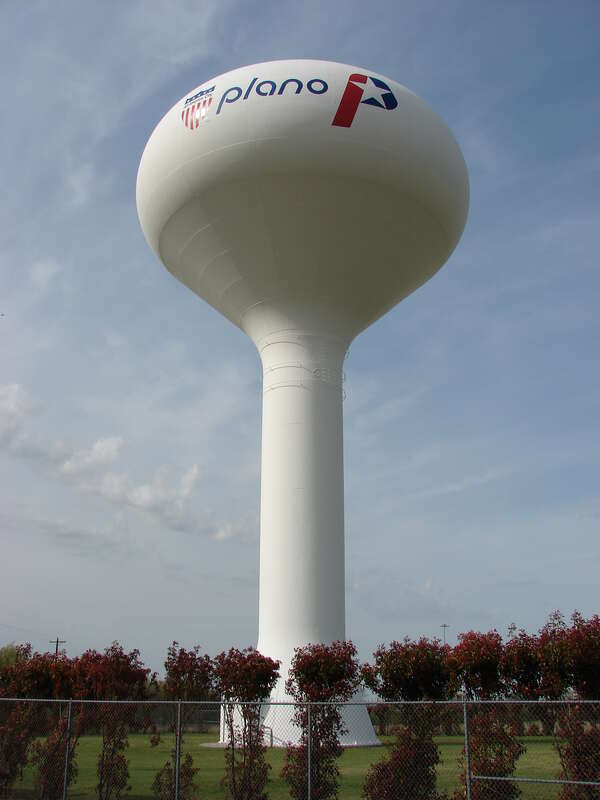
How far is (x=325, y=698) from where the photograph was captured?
15.7 metres

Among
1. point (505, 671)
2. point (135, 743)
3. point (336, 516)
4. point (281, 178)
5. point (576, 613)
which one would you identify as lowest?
point (135, 743)

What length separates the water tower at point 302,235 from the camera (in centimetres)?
1644

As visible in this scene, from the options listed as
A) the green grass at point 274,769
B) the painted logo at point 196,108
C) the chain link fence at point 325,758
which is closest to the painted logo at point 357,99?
the painted logo at point 196,108

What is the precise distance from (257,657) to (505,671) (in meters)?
4.77

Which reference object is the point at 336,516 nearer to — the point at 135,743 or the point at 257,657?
the point at 257,657

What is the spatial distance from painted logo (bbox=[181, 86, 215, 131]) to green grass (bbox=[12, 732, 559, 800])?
40.5 feet

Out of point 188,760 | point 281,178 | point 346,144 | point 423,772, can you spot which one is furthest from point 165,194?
point 423,772

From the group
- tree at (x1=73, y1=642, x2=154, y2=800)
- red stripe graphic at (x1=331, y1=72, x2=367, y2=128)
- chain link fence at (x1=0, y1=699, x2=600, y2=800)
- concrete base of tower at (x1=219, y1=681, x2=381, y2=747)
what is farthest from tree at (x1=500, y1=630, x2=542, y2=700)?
red stripe graphic at (x1=331, y1=72, x2=367, y2=128)

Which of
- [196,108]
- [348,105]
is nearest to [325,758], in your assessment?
[348,105]

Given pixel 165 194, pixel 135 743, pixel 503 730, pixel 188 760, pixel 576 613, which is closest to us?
pixel 503 730

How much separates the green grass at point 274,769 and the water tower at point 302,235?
88.5 inches

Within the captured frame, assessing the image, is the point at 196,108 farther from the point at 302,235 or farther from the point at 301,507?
→ the point at 301,507

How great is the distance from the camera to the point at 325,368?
1895 centimetres

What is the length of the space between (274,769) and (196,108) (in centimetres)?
1310
